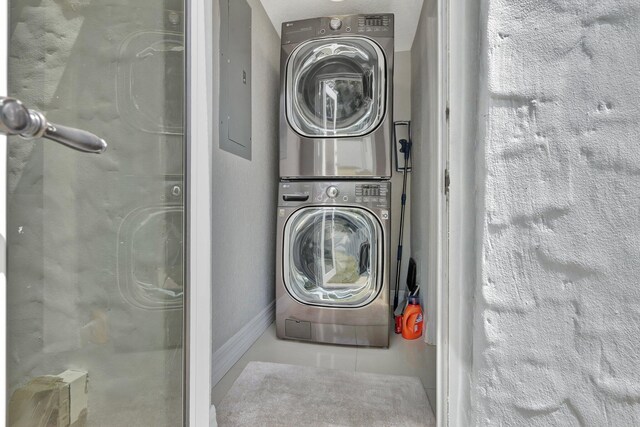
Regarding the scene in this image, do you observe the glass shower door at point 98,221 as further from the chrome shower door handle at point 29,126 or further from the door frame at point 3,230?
the chrome shower door handle at point 29,126

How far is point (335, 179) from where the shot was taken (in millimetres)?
2246

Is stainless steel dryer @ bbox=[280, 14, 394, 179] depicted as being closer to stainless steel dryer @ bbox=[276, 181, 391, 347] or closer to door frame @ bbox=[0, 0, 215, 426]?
stainless steel dryer @ bbox=[276, 181, 391, 347]

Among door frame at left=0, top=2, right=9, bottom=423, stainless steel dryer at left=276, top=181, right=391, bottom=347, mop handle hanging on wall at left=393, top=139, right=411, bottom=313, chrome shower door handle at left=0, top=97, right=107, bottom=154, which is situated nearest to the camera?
chrome shower door handle at left=0, top=97, right=107, bottom=154

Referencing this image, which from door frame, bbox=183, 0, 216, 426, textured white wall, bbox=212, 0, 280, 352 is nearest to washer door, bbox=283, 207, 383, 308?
textured white wall, bbox=212, 0, 280, 352

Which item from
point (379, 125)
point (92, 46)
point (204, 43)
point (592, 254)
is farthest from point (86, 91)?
point (379, 125)

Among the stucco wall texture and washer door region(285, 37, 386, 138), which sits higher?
washer door region(285, 37, 386, 138)

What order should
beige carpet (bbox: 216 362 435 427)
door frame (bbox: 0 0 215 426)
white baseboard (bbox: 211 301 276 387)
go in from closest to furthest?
door frame (bbox: 0 0 215 426) → beige carpet (bbox: 216 362 435 427) → white baseboard (bbox: 211 301 276 387)

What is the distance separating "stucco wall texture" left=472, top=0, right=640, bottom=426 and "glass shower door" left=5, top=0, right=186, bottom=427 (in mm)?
867

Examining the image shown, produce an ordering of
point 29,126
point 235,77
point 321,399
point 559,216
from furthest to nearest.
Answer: point 235,77
point 321,399
point 559,216
point 29,126

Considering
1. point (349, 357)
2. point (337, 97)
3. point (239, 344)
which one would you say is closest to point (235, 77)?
point (337, 97)

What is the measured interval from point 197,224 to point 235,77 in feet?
3.61

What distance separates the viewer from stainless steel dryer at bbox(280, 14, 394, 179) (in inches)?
85.3

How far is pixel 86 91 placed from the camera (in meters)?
0.73

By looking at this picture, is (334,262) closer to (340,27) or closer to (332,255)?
(332,255)
